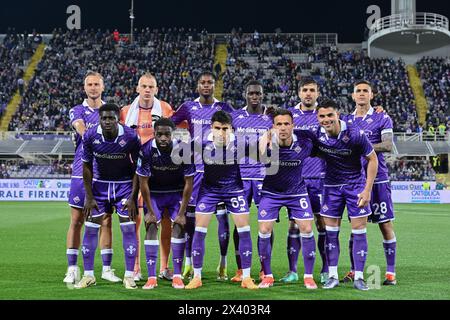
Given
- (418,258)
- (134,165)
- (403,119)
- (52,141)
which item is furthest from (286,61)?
(134,165)

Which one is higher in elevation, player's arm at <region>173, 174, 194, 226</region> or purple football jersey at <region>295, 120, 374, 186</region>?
purple football jersey at <region>295, 120, 374, 186</region>

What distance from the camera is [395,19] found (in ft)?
134

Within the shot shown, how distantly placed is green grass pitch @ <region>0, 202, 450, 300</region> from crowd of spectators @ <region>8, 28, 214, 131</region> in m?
21.1

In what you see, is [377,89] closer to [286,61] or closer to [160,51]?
[286,61]

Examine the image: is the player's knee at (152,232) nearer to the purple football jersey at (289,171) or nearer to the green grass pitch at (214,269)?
the green grass pitch at (214,269)

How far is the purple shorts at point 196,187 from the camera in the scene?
25.6ft

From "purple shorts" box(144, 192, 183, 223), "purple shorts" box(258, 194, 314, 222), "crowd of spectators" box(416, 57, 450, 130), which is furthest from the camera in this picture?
"crowd of spectators" box(416, 57, 450, 130)

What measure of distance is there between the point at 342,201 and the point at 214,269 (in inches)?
96.9

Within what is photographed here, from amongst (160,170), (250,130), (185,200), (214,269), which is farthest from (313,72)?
(185,200)

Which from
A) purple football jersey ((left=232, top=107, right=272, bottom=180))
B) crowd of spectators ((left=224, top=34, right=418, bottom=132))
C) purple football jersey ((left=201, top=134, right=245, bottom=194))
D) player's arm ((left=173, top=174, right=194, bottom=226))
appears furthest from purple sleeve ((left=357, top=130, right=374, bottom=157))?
crowd of spectators ((left=224, top=34, right=418, bottom=132))

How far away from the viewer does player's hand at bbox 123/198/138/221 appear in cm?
703

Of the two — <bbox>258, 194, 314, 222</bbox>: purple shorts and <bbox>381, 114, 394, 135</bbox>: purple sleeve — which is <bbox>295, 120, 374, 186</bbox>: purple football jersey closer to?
<bbox>258, 194, 314, 222</bbox>: purple shorts

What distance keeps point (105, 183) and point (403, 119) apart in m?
30.3

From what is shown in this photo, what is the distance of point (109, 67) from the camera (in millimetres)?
41562
